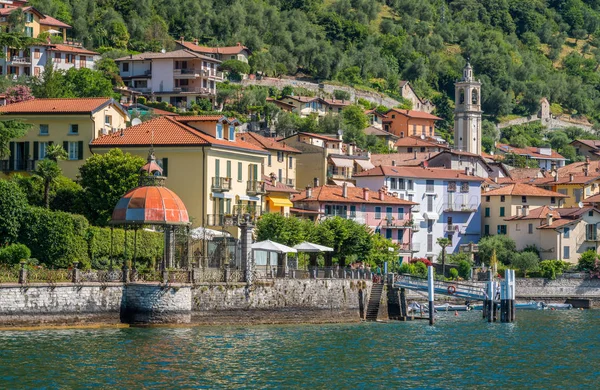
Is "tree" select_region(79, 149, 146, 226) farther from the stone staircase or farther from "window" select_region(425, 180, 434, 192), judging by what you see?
"window" select_region(425, 180, 434, 192)

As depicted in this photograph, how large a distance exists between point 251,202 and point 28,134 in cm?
1337

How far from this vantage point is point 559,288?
→ 10469cm

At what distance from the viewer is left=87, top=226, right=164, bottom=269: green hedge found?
68000 millimetres

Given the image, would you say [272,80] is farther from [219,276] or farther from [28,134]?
[219,276]

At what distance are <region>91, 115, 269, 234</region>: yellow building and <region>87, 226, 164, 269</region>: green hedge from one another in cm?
581

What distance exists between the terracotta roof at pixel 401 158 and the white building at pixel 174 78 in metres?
20.5

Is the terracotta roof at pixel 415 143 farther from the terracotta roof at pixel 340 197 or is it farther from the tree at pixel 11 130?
the tree at pixel 11 130

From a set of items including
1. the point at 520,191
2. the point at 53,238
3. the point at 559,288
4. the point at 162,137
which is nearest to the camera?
the point at 53,238

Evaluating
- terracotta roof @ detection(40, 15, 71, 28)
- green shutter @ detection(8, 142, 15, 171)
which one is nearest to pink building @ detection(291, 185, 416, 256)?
green shutter @ detection(8, 142, 15, 171)

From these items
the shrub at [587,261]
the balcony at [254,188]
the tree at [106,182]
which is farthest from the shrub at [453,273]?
the tree at [106,182]

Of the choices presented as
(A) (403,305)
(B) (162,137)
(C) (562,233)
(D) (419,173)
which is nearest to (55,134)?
(B) (162,137)

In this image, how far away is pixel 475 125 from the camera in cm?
16562

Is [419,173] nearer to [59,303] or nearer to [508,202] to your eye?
[508,202]

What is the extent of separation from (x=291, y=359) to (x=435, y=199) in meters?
63.6
